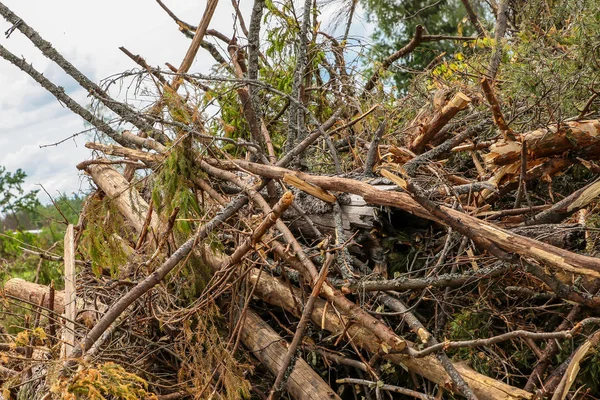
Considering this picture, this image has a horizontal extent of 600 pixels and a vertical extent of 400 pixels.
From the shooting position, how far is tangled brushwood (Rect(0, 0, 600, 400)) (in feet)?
9.06

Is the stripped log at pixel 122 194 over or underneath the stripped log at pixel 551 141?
over

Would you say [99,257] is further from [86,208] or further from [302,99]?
[302,99]

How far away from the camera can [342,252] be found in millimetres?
3029

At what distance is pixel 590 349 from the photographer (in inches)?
102

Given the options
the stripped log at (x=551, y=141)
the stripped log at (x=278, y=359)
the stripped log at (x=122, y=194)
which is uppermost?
the stripped log at (x=122, y=194)

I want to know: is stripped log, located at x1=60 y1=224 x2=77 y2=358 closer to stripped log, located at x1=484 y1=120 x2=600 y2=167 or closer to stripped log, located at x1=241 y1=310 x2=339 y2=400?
stripped log, located at x1=241 y1=310 x2=339 y2=400

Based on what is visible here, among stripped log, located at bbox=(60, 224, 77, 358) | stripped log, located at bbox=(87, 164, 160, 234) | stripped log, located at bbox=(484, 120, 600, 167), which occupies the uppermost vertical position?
stripped log, located at bbox=(87, 164, 160, 234)

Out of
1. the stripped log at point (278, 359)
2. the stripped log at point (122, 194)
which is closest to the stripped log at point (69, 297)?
the stripped log at point (122, 194)

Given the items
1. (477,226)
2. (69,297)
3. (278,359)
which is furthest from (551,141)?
(69,297)

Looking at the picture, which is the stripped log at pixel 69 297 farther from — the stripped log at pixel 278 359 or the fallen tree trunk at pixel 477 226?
the fallen tree trunk at pixel 477 226

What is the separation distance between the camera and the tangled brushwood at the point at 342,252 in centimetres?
276

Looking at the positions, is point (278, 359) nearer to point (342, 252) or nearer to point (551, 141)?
point (342, 252)

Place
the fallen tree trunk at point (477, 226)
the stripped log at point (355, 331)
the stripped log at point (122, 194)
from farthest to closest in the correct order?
the stripped log at point (122, 194)
the stripped log at point (355, 331)
the fallen tree trunk at point (477, 226)

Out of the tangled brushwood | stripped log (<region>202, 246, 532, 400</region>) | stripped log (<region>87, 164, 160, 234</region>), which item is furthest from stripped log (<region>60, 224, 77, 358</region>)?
stripped log (<region>202, 246, 532, 400</region>)
